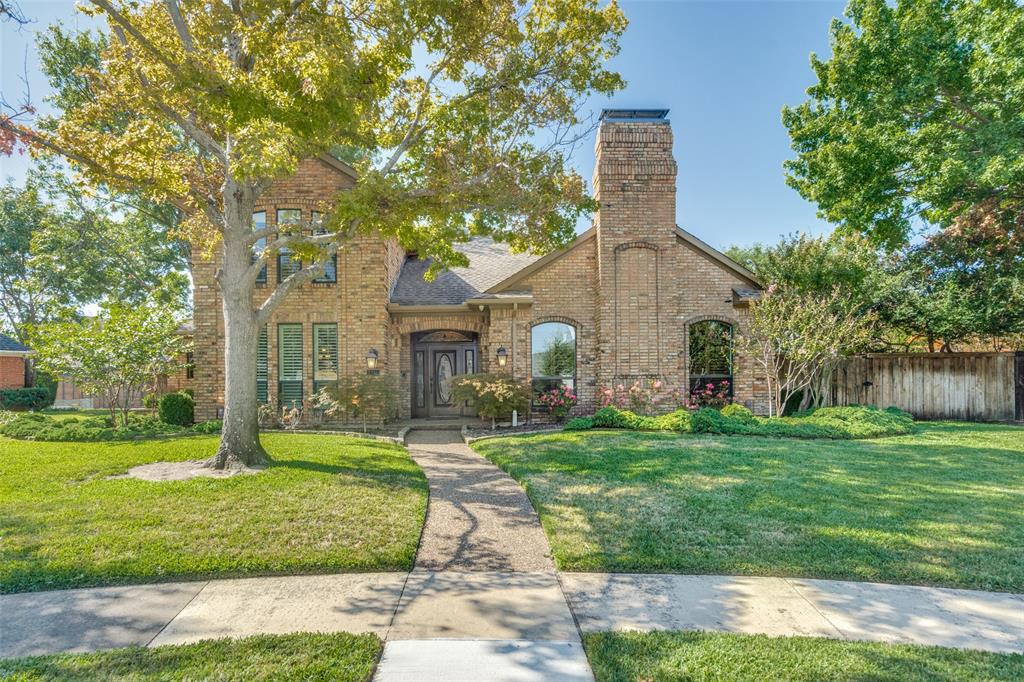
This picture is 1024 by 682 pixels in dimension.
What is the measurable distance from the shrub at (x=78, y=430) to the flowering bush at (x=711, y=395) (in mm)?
11969

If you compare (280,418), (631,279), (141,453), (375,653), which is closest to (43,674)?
(375,653)

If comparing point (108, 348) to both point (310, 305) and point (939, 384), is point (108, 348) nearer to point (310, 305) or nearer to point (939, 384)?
point (310, 305)

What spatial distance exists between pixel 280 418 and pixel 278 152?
309 inches

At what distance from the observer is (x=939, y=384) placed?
13.0 meters

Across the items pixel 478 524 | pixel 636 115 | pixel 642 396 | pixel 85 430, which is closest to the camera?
pixel 478 524

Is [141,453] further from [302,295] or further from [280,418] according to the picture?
[302,295]

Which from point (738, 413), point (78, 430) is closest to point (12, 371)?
point (78, 430)

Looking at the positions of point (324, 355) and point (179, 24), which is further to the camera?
point (324, 355)

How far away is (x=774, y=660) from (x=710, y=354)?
10313mm

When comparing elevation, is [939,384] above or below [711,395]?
above

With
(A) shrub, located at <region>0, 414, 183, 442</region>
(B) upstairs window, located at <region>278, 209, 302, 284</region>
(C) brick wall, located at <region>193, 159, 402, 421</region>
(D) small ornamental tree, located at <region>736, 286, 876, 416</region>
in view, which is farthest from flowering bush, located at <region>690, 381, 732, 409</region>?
(A) shrub, located at <region>0, 414, 183, 442</region>

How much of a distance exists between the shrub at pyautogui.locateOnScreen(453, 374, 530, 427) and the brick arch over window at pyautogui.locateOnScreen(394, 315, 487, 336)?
199 cm

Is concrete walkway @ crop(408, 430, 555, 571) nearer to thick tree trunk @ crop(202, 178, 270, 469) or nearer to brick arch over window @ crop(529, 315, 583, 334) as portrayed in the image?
thick tree trunk @ crop(202, 178, 270, 469)

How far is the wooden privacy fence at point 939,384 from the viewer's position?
12.5 meters
